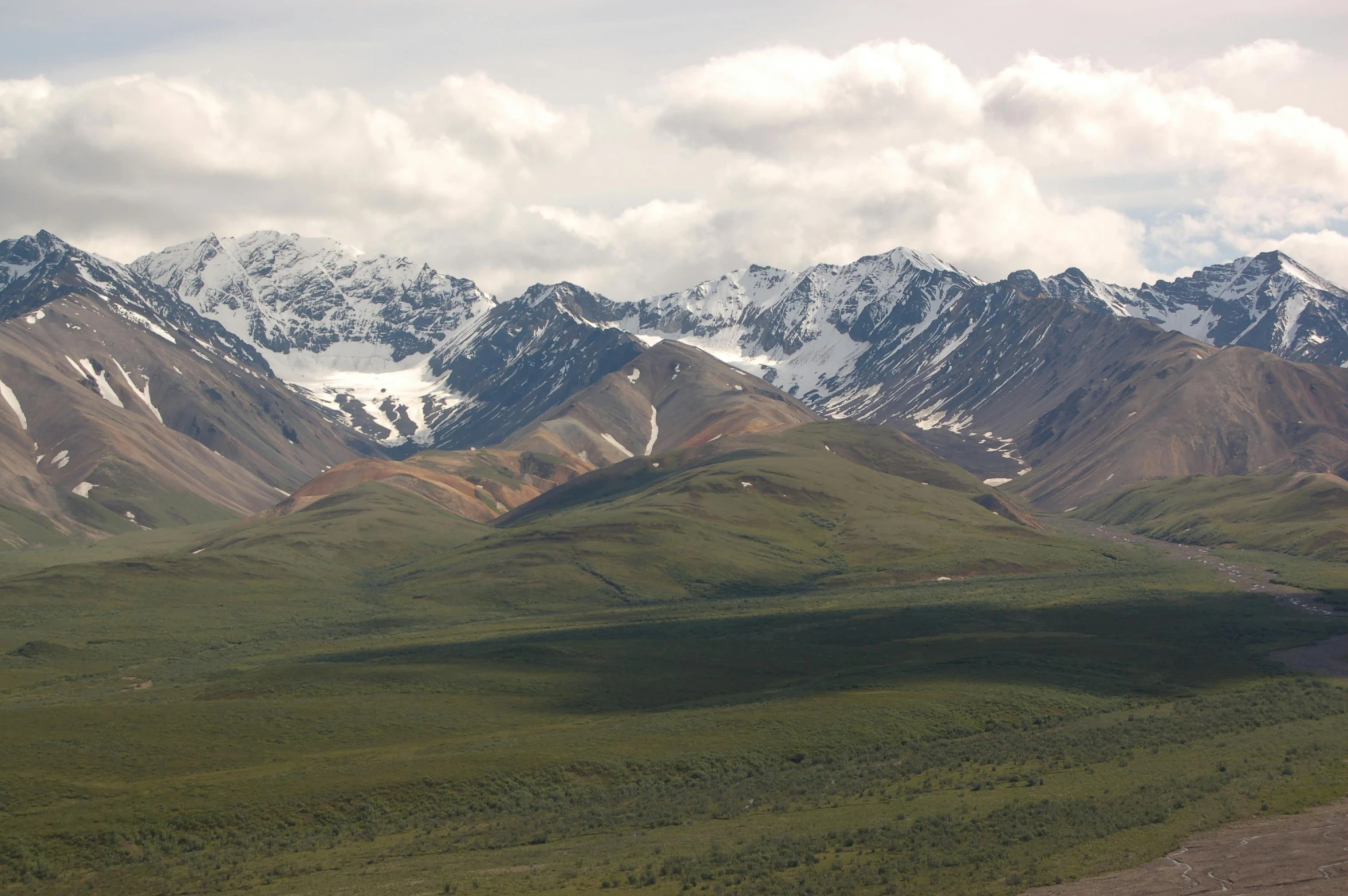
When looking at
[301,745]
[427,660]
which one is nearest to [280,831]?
[301,745]

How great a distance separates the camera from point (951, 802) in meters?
87.3

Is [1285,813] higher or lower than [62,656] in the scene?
higher

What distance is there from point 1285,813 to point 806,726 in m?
47.8

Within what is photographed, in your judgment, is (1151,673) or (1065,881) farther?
(1151,673)

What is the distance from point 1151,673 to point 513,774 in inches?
2965

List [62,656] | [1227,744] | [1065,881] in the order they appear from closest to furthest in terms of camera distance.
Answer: [1065,881] → [1227,744] → [62,656]

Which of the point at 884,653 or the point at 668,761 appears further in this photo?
the point at 884,653

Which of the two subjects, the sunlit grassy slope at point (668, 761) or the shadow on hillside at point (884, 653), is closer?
the sunlit grassy slope at point (668, 761)

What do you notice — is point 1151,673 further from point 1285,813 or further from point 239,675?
point 239,675

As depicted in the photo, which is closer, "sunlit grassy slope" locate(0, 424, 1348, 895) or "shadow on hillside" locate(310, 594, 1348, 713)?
"sunlit grassy slope" locate(0, 424, 1348, 895)

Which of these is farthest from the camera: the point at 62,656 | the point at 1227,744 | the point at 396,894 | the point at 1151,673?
the point at 62,656

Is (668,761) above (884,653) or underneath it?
underneath

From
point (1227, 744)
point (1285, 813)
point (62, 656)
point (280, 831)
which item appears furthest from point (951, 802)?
point (62, 656)

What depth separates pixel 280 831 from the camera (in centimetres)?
9281
